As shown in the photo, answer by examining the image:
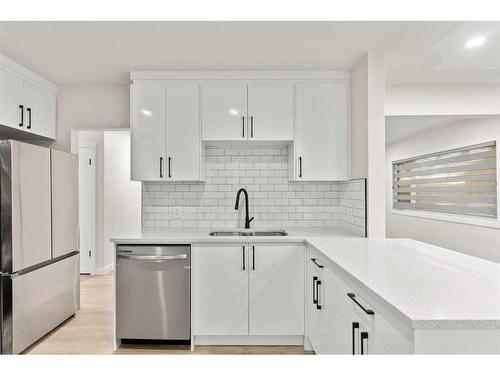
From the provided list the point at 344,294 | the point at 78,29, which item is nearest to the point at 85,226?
the point at 78,29

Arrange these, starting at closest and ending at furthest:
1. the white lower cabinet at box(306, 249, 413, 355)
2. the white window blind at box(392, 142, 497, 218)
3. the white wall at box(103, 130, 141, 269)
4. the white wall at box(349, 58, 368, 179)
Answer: the white lower cabinet at box(306, 249, 413, 355) < the white wall at box(349, 58, 368, 179) < the white window blind at box(392, 142, 497, 218) < the white wall at box(103, 130, 141, 269)

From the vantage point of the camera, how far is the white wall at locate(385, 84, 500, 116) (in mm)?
3758

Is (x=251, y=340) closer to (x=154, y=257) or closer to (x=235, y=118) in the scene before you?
(x=154, y=257)

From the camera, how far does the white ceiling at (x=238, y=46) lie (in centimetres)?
237

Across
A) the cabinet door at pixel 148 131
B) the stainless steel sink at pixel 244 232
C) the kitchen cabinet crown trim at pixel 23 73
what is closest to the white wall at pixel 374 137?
the stainless steel sink at pixel 244 232

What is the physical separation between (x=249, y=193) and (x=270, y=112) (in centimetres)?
81

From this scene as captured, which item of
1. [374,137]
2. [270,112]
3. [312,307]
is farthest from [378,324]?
[270,112]

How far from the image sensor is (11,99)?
2980 mm

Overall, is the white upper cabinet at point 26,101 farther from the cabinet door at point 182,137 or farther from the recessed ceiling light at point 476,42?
the recessed ceiling light at point 476,42

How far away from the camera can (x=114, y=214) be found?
5.50m

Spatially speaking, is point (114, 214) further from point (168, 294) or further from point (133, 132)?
point (168, 294)

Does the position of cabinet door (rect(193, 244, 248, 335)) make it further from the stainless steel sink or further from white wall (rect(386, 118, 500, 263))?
white wall (rect(386, 118, 500, 263))

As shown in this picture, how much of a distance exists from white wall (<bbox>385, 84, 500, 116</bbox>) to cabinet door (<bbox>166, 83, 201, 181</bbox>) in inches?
80.2

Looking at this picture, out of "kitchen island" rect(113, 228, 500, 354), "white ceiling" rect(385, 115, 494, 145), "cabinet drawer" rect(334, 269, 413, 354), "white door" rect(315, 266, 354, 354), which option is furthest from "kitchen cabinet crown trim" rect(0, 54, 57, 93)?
"white ceiling" rect(385, 115, 494, 145)
